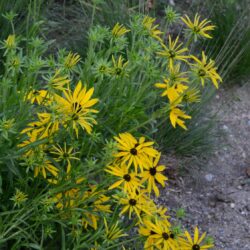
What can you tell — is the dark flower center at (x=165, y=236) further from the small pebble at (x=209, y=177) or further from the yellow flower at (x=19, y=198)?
the small pebble at (x=209, y=177)

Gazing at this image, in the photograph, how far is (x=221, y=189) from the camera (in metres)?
3.58

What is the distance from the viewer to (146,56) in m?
2.40

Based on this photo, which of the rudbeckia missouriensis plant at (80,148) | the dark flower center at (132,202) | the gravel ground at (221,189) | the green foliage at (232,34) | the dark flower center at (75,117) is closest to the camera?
the dark flower center at (75,117)

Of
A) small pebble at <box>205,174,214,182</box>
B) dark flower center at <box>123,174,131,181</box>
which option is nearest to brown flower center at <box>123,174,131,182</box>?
dark flower center at <box>123,174,131,181</box>

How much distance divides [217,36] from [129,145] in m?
2.22

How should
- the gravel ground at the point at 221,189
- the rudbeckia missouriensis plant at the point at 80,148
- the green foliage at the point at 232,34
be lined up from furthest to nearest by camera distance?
1. the green foliage at the point at 232,34
2. the gravel ground at the point at 221,189
3. the rudbeckia missouriensis plant at the point at 80,148

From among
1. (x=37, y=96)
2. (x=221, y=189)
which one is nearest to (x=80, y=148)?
(x=37, y=96)

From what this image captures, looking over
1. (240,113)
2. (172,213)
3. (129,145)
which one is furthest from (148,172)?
(240,113)

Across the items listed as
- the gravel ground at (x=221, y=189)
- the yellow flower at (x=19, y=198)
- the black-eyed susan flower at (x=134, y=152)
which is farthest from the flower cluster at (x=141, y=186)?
the gravel ground at (x=221, y=189)

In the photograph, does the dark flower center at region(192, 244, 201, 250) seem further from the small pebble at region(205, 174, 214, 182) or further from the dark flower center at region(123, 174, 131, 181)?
the small pebble at region(205, 174, 214, 182)

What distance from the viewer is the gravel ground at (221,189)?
11.0 ft

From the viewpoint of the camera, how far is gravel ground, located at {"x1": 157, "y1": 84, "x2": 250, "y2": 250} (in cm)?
334

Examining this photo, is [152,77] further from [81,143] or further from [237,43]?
[237,43]

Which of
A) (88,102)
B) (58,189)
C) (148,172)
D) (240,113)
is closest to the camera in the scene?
(88,102)
